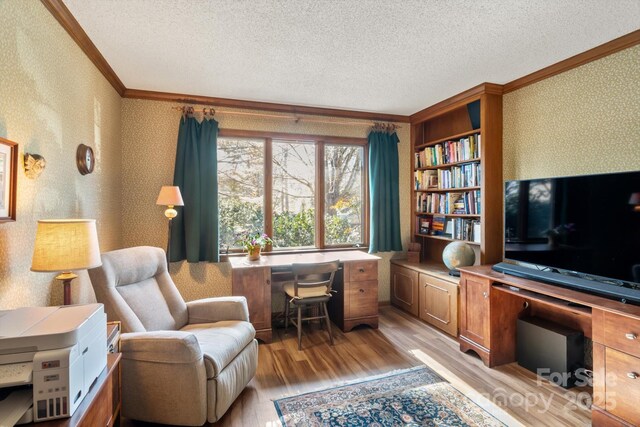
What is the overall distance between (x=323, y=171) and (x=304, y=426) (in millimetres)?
2751

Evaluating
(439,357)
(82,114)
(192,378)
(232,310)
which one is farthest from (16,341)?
(439,357)

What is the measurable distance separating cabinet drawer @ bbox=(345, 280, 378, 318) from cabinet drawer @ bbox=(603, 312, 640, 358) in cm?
196

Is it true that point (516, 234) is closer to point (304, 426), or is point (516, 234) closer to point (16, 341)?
point (304, 426)

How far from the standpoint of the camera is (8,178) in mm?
1475

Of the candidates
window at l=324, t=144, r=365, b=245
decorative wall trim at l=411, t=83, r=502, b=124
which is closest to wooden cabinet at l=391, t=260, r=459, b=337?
window at l=324, t=144, r=365, b=245

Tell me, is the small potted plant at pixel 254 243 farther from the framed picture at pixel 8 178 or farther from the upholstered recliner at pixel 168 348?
the framed picture at pixel 8 178

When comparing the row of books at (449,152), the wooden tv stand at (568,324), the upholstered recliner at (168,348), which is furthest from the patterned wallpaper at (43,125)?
the row of books at (449,152)

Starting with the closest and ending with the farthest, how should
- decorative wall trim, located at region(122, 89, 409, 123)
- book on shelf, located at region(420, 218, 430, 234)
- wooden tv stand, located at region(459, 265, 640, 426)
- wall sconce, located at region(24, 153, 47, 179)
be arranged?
1. wall sconce, located at region(24, 153, 47, 179)
2. wooden tv stand, located at region(459, 265, 640, 426)
3. decorative wall trim, located at region(122, 89, 409, 123)
4. book on shelf, located at region(420, 218, 430, 234)

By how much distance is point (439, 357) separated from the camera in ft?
9.07

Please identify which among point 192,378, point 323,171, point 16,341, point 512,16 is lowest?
point 192,378

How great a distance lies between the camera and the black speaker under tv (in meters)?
1.96

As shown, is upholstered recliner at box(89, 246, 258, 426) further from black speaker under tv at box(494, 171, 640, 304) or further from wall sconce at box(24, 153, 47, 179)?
black speaker under tv at box(494, 171, 640, 304)

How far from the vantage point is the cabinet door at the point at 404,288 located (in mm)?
3711

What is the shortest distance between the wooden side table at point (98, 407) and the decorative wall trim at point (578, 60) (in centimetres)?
366
